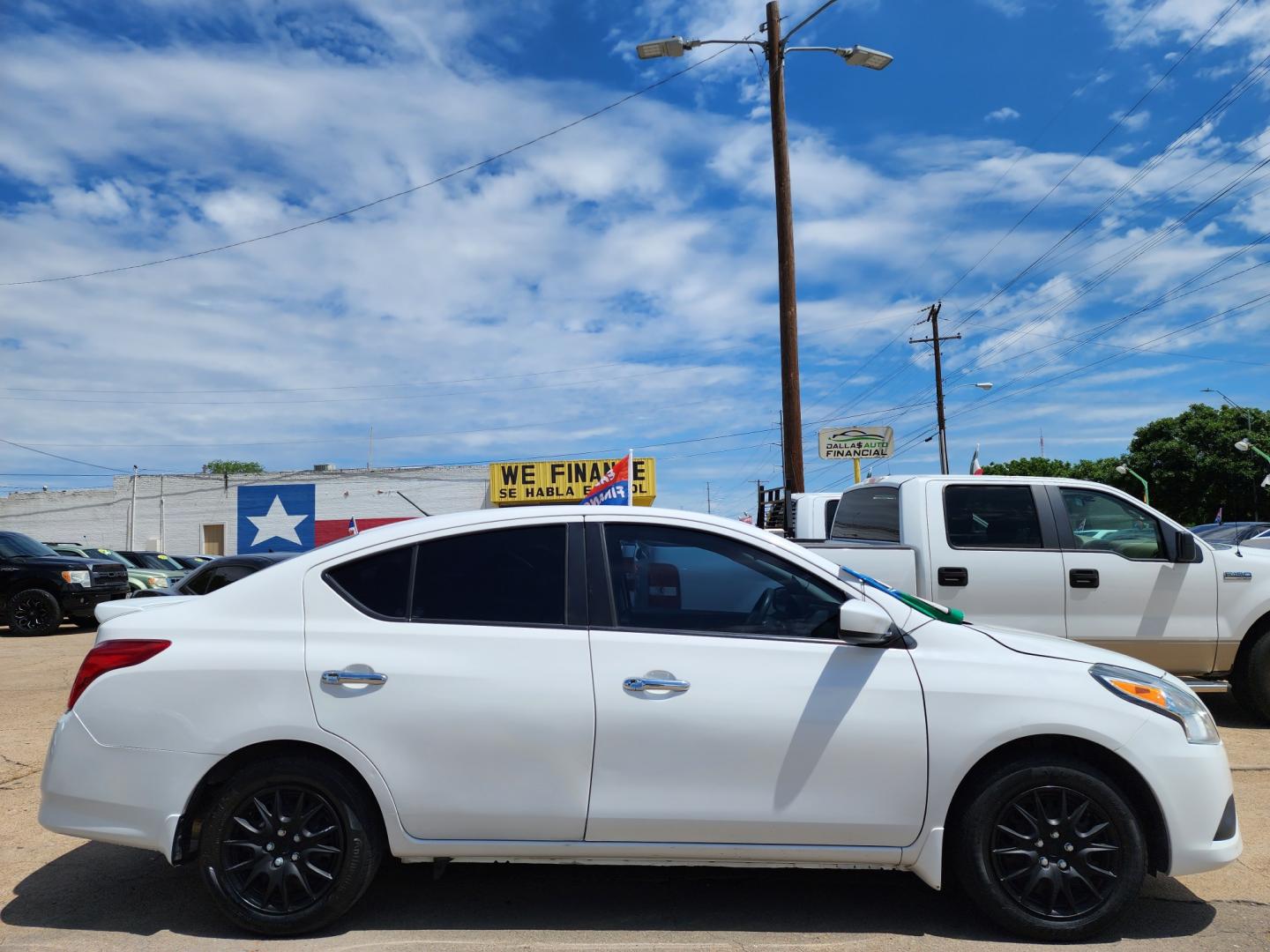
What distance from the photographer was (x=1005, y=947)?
3777 mm

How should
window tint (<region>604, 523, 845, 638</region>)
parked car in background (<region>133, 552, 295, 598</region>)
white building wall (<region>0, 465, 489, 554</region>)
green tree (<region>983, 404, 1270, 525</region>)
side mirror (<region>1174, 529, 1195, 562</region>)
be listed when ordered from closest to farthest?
window tint (<region>604, 523, 845, 638</region>) → side mirror (<region>1174, 529, 1195, 562</region>) → parked car in background (<region>133, 552, 295, 598</region>) → white building wall (<region>0, 465, 489, 554</region>) → green tree (<region>983, 404, 1270, 525</region>)

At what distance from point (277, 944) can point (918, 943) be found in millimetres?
2450

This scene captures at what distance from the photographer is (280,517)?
1881 inches

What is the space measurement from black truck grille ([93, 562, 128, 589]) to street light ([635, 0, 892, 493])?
12.3m

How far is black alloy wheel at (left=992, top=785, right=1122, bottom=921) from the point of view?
3.80 meters

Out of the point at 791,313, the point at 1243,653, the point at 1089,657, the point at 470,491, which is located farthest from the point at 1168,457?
the point at 1089,657

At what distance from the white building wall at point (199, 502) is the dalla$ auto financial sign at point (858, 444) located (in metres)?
27.4

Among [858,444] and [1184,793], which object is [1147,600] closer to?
[1184,793]

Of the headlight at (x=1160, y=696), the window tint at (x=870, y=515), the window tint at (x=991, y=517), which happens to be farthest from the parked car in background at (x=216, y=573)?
the headlight at (x=1160, y=696)

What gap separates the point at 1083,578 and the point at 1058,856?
415 centimetres

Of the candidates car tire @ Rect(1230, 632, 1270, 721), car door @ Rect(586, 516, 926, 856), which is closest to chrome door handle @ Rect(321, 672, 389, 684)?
car door @ Rect(586, 516, 926, 856)

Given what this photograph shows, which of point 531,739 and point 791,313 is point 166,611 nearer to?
point 531,739

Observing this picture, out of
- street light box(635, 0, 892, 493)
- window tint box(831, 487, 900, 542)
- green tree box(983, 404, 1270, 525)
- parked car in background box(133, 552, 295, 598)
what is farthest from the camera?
green tree box(983, 404, 1270, 525)

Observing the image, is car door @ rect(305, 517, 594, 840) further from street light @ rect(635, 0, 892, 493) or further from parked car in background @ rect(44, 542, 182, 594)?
parked car in background @ rect(44, 542, 182, 594)
